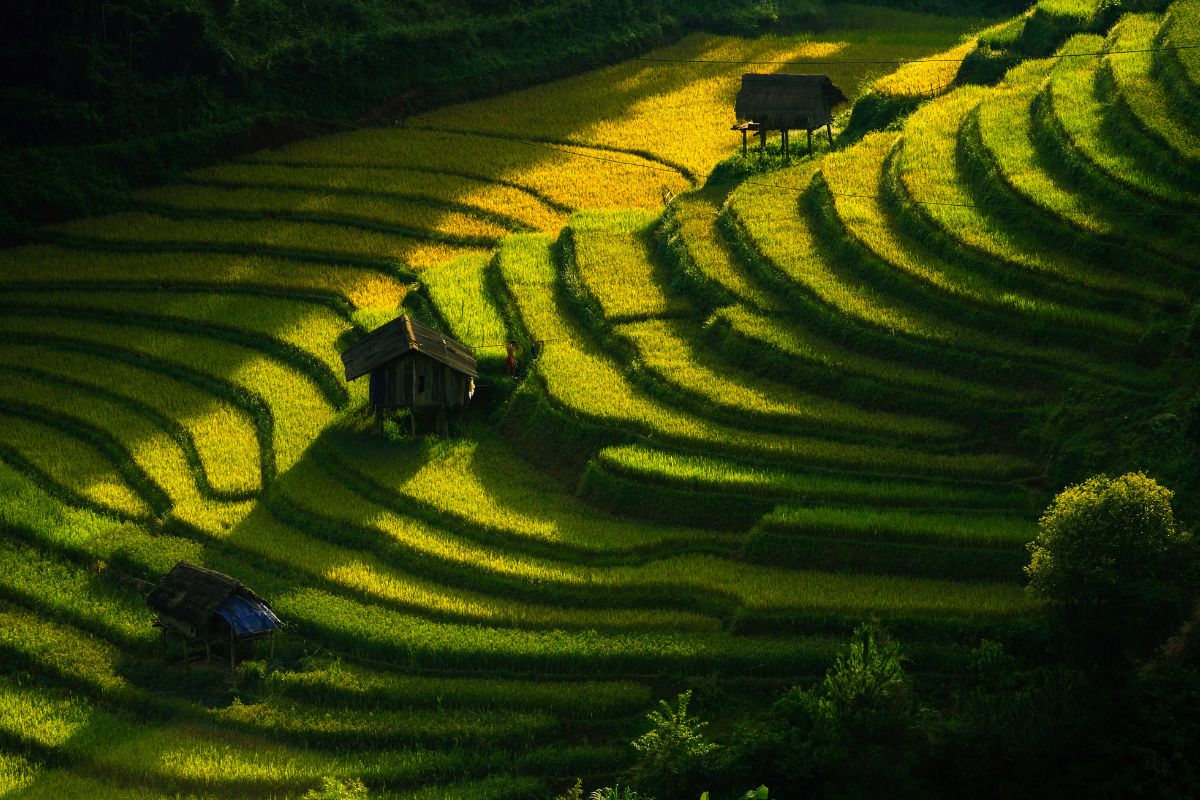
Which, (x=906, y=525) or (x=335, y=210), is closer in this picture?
(x=906, y=525)

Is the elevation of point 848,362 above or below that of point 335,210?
below

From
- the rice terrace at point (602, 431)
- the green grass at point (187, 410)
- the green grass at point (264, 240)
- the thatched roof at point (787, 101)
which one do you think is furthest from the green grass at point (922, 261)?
the green grass at point (187, 410)

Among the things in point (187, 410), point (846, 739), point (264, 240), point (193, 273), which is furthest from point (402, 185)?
point (846, 739)

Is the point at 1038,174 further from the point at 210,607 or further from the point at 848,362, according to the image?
the point at 210,607

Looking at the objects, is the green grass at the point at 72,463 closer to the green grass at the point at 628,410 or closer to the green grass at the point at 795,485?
the green grass at the point at 628,410

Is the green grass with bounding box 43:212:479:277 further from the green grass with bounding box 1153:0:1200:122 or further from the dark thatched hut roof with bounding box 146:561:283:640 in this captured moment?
the green grass with bounding box 1153:0:1200:122

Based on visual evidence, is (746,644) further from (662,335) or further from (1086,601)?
(662,335)

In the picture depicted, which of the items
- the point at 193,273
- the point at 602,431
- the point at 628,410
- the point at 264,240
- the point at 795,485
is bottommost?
the point at 795,485
